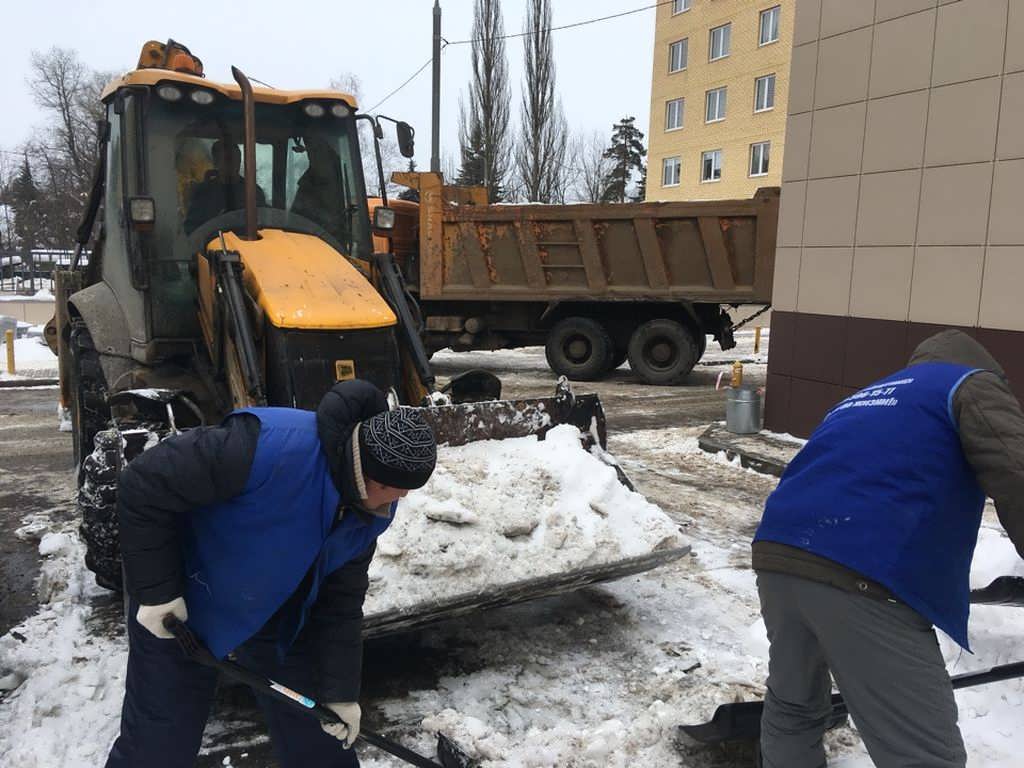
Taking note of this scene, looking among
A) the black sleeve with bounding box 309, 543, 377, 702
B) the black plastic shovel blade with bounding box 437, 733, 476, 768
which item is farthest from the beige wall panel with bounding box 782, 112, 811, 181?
the black sleeve with bounding box 309, 543, 377, 702

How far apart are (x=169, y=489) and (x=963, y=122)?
20.7ft

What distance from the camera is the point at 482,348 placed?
12.7 meters

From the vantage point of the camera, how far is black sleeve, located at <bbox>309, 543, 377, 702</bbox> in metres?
2.32

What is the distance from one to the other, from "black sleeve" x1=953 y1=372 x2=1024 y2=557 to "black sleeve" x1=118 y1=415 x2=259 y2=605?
67.2 inches

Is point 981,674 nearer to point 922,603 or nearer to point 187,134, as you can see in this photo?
point 922,603

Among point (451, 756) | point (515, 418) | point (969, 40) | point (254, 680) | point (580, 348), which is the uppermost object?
point (969, 40)

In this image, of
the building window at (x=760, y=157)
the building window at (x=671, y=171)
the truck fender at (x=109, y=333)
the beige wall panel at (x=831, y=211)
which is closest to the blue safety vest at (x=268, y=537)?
the truck fender at (x=109, y=333)

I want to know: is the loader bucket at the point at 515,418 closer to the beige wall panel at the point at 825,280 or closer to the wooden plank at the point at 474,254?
the beige wall panel at the point at 825,280

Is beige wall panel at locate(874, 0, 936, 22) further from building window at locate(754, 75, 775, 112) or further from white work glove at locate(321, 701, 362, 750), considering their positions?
building window at locate(754, 75, 775, 112)

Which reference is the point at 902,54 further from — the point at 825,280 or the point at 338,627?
the point at 338,627

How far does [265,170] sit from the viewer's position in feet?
16.0

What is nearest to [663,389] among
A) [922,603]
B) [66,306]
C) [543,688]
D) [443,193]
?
[443,193]

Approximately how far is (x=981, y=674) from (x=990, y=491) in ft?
3.56

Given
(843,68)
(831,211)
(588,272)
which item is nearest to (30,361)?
(588,272)
